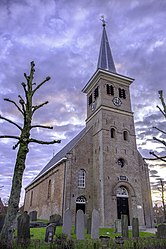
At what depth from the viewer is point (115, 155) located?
22391 mm

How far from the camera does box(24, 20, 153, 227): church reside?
67.3 ft

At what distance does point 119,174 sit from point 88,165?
3572mm

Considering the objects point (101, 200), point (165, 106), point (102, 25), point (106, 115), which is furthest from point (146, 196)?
point (102, 25)

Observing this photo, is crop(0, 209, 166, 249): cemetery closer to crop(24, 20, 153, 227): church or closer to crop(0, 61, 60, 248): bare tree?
crop(0, 61, 60, 248): bare tree

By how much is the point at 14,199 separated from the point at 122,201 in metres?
15.0

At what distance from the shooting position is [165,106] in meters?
11.1

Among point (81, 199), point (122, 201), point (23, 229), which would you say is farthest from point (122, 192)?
point (23, 229)

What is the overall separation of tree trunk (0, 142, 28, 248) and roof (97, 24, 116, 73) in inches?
897

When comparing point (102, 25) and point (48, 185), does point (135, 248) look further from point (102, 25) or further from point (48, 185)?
point (102, 25)

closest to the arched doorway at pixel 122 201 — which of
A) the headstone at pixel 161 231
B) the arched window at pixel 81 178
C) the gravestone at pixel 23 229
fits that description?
the arched window at pixel 81 178

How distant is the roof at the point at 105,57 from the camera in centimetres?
2985

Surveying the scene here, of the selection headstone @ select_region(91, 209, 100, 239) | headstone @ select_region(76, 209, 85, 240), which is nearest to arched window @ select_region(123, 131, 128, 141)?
headstone @ select_region(91, 209, 100, 239)

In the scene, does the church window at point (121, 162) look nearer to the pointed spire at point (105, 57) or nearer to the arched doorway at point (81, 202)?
the arched doorway at point (81, 202)

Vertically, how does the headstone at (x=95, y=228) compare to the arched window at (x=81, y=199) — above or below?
below
